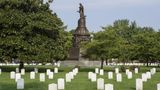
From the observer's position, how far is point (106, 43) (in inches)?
1877

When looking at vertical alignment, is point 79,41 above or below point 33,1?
below

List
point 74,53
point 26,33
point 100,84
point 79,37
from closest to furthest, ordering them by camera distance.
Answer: point 100,84, point 26,33, point 74,53, point 79,37

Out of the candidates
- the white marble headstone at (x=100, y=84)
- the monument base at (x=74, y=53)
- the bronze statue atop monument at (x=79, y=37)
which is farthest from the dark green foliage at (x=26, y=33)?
the white marble headstone at (x=100, y=84)

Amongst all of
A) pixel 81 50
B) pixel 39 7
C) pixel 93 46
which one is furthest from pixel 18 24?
pixel 81 50

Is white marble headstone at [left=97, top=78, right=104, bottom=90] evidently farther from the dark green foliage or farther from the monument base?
the monument base

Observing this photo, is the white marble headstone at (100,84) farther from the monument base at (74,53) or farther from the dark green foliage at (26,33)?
the monument base at (74,53)

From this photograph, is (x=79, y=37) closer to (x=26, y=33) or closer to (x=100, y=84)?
(x=26, y=33)

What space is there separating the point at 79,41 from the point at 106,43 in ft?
38.1

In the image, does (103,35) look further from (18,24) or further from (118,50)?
(18,24)

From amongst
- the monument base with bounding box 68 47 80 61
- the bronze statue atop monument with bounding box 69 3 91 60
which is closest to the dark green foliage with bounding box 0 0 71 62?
the monument base with bounding box 68 47 80 61

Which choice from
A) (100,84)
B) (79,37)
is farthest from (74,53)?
(100,84)

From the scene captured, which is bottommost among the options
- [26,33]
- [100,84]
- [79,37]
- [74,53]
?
[100,84]

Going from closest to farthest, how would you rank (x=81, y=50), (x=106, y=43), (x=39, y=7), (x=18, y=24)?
(x=18, y=24) → (x=39, y=7) → (x=106, y=43) → (x=81, y=50)

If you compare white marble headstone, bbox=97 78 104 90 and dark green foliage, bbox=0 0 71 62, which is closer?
white marble headstone, bbox=97 78 104 90
